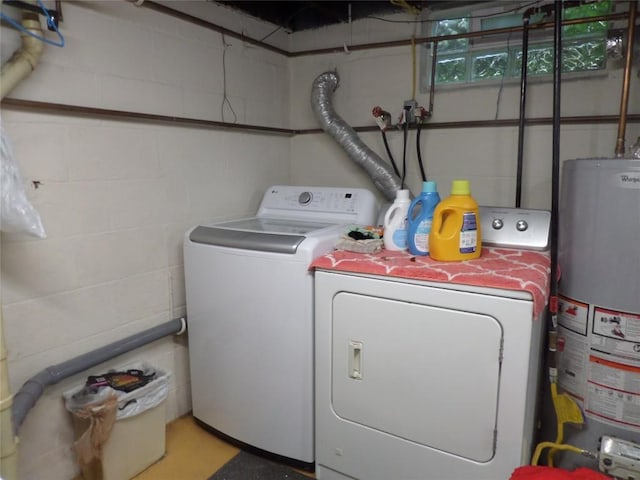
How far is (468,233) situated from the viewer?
1506 mm

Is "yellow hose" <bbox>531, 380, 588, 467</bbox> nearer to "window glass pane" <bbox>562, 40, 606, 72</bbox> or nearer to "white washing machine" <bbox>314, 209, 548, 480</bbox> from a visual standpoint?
"white washing machine" <bbox>314, 209, 548, 480</bbox>

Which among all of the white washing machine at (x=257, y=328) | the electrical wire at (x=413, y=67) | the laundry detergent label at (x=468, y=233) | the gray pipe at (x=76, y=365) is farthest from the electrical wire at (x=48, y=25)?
the electrical wire at (x=413, y=67)

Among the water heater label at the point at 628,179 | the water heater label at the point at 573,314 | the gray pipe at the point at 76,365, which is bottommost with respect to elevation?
the gray pipe at the point at 76,365

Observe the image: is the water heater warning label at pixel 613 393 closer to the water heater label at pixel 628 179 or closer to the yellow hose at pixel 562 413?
the yellow hose at pixel 562 413

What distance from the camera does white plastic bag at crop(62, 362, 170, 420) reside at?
5.17 feet

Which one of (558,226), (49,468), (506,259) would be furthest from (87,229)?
(558,226)

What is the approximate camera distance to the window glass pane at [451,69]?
220 centimetres

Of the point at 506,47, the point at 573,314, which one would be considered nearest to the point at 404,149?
the point at 506,47

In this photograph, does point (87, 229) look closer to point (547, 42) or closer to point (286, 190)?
point (286, 190)

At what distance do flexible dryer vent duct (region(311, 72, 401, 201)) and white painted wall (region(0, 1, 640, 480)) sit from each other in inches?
4.6

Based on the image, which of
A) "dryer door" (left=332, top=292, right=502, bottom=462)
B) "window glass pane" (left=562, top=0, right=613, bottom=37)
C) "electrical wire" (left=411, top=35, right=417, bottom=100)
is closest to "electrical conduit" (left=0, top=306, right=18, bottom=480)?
"dryer door" (left=332, top=292, right=502, bottom=462)

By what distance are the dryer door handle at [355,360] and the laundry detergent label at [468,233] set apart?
509mm

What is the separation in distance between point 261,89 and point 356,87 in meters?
0.56

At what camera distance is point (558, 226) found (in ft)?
5.18
